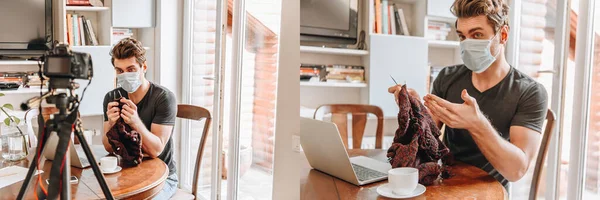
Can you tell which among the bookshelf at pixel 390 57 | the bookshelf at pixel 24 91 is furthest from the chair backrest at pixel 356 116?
the bookshelf at pixel 24 91

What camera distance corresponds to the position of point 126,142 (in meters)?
1.77

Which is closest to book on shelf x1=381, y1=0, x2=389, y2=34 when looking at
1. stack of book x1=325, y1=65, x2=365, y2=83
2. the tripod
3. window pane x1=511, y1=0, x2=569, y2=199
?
stack of book x1=325, y1=65, x2=365, y2=83

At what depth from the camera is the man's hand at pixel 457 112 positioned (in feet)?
4.20

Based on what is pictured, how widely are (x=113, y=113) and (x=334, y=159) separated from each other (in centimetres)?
91

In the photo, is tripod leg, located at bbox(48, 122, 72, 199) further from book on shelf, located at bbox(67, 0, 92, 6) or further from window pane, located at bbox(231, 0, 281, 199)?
window pane, located at bbox(231, 0, 281, 199)

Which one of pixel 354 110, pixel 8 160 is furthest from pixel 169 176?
pixel 354 110

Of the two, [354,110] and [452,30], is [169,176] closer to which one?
[354,110]

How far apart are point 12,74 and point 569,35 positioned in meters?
1.81

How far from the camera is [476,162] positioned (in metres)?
1.39

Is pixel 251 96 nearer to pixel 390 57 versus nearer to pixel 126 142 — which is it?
pixel 126 142

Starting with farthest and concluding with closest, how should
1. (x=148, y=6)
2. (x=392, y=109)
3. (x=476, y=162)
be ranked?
(x=148, y=6)
(x=392, y=109)
(x=476, y=162)

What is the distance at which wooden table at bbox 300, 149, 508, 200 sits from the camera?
49.2 inches

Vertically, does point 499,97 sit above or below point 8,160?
above

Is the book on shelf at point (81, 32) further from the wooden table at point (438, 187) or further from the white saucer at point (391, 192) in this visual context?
the white saucer at point (391, 192)
